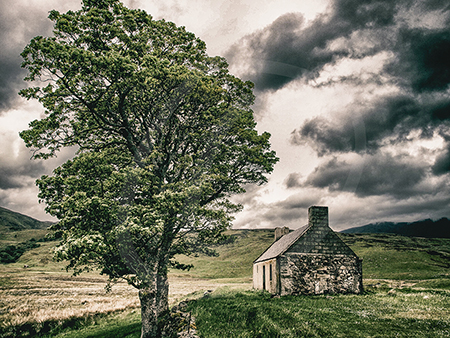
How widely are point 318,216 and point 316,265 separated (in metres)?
5.38

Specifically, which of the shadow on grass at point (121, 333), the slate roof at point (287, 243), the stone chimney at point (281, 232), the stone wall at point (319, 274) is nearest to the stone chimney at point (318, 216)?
the slate roof at point (287, 243)

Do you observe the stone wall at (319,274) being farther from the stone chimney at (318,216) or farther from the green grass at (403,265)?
the green grass at (403,265)

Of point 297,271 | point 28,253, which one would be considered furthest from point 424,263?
point 28,253

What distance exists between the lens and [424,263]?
297 ft

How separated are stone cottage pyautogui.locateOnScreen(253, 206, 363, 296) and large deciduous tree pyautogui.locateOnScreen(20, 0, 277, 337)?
1163 centimetres

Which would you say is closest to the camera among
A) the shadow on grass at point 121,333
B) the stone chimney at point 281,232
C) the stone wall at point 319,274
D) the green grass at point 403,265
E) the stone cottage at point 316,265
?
the shadow on grass at point 121,333

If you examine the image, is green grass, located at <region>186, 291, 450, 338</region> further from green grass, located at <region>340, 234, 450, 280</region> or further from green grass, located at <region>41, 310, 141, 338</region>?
green grass, located at <region>340, 234, 450, 280</region>

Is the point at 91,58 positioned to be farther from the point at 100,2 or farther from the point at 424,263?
the point at 424,263

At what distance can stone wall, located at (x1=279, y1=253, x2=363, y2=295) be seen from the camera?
26.8m

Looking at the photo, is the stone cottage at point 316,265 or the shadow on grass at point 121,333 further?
the stone cottage at point 316,265

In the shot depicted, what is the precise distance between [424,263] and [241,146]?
104 m

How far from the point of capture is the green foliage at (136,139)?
12938 mm

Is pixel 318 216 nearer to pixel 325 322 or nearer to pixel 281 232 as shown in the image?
pixel 281 232

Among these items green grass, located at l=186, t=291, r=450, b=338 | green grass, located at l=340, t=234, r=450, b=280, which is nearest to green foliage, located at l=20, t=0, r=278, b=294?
green grass, located at l=186, t=291, r=450, b=338
